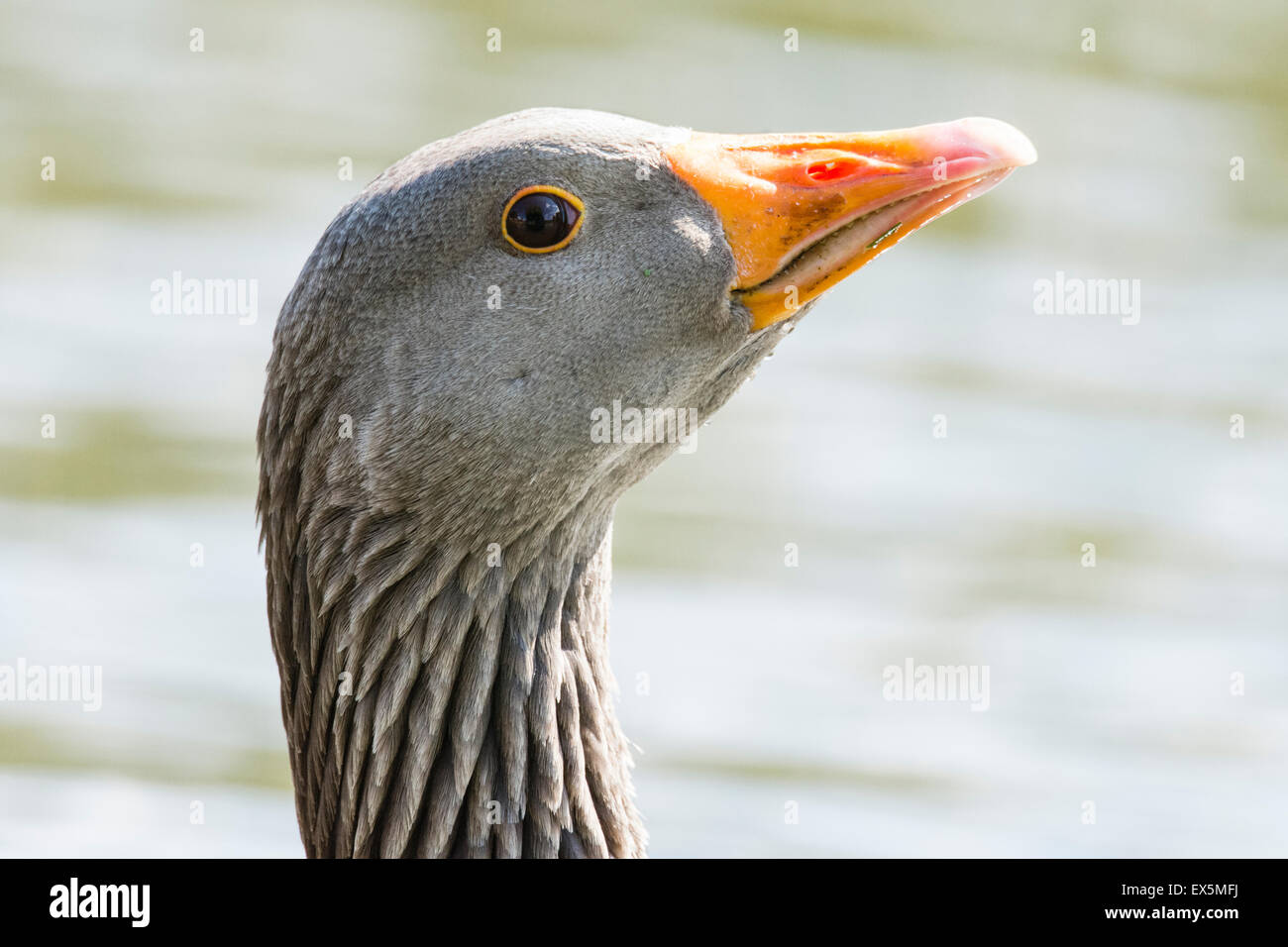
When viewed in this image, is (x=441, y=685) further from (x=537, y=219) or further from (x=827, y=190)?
(x=827, y=190)

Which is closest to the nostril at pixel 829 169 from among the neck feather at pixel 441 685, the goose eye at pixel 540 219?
the goose eye at pixel 540 219

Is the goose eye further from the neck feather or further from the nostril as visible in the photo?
the neck feather

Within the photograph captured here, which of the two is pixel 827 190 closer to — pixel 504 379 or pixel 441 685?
pixel 504 379

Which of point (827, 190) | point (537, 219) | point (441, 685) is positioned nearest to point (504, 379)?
point (537, 219)

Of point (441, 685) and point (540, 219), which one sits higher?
point (540, 219)

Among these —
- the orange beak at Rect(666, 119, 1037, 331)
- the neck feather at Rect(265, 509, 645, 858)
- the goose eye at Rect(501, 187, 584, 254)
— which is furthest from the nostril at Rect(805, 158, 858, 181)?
the neck feather at Rect(265, 509, 645, 858)

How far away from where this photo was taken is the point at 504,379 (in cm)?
532

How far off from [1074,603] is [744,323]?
7236 mm

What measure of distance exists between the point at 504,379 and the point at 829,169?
1.16 meters

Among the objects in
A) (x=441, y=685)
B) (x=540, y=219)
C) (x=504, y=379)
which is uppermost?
(x=540, y=219)

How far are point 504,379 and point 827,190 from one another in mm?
1118

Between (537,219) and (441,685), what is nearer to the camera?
(537,219)

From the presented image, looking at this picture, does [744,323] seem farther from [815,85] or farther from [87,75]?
Answer: [87,75]
